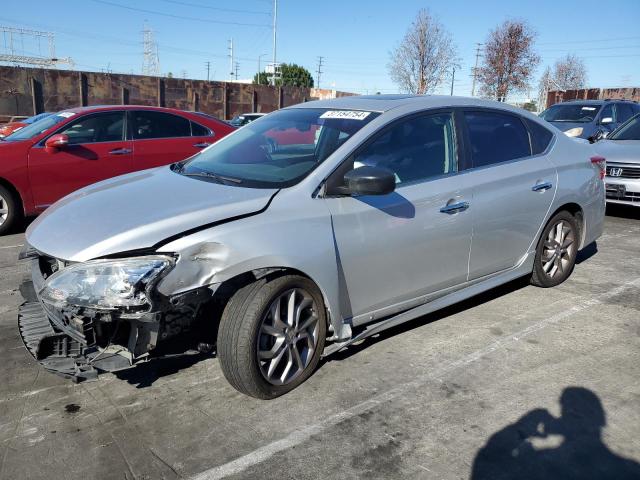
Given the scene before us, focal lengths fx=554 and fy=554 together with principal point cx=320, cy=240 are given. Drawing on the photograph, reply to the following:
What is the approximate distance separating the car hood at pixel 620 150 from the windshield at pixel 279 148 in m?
5.57

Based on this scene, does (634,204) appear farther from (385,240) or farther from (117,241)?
(117,241)

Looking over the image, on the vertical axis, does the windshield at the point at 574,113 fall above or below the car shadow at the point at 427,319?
above

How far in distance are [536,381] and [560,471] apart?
0.86 metres

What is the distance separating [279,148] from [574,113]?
11.4 meters

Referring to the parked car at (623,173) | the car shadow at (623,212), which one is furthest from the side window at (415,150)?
the car shadow at (623,212)

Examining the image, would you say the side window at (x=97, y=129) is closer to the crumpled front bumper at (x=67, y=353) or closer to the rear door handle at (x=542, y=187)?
the crumpled front bumper at (x=67, y=353)

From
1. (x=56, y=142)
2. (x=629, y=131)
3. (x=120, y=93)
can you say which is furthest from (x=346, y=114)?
(x=120, y=93)

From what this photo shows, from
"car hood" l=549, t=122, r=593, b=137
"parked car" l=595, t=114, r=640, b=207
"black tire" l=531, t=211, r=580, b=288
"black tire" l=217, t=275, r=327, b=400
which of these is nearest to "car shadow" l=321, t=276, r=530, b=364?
"black tire" l=531, t=211, r=580, b=288

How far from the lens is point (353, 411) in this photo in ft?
9.91

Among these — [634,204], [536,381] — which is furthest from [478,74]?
[536,381]

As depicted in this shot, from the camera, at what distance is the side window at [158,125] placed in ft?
25.5

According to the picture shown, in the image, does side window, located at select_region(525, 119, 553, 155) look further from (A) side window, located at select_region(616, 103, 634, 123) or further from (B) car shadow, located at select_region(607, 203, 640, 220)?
(A) side window, located at select_region(616, 103, 634, 123)

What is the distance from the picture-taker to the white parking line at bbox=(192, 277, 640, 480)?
2547 mm

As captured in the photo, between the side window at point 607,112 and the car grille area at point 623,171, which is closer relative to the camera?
the car grille area at point 623,171
